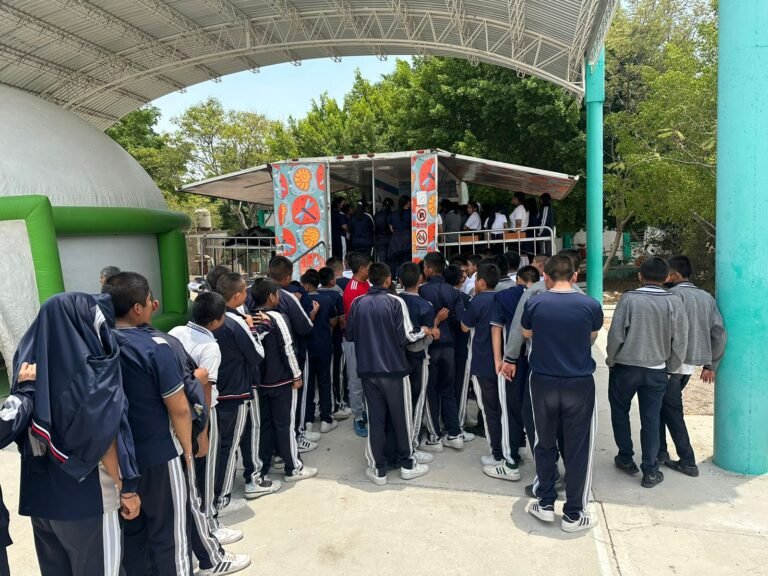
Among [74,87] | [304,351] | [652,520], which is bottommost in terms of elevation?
[652,520]

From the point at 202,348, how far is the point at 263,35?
35.3 ft

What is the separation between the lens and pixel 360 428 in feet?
19.5

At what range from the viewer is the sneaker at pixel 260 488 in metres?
4.48

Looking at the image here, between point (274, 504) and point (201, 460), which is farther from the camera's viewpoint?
point (274, 504)

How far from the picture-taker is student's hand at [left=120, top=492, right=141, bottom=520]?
2.53 m

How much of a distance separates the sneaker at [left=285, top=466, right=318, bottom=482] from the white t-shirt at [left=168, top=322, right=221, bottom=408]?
1599 millimetres

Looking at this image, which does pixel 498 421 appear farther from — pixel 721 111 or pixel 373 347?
pixel 721 111

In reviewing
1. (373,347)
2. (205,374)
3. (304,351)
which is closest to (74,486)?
(205,374)

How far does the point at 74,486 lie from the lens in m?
2.40

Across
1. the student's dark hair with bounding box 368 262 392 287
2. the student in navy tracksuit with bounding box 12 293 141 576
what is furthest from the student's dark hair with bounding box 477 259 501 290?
the student in navy tracksuit with bounding box 12 293 141 576

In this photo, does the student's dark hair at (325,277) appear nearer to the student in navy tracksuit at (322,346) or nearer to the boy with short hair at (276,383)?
the student in navy tracksuit at (322,346)

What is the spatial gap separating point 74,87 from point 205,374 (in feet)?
44.7

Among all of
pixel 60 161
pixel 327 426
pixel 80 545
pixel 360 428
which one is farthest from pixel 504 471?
pixel 60 161

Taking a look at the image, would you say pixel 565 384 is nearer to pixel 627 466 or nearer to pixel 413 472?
pixel 627 466
